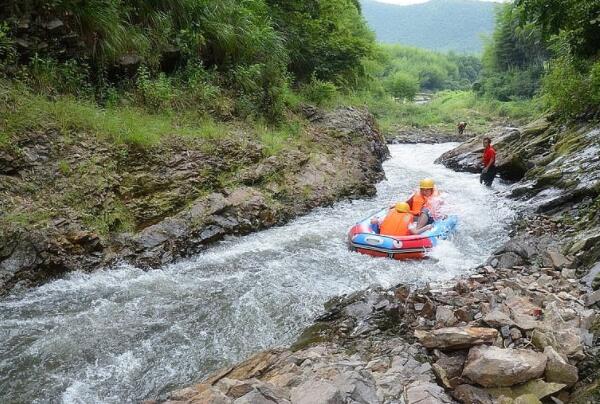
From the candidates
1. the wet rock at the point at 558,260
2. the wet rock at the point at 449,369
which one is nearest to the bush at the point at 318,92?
the wet rock at the point at 558,260

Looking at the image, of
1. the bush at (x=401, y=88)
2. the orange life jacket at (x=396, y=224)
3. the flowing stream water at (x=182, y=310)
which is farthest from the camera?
the bush at (x=401, y=88)

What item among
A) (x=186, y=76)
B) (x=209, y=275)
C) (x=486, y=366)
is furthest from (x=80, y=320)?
(x=186, y=76)

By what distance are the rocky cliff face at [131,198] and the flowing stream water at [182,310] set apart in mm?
331

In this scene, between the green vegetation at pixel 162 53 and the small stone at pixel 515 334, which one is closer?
the small stone at pixel 515 334

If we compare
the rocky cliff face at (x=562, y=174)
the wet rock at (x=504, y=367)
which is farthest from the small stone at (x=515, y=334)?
the rocky cliff face at (x=562, y=174)

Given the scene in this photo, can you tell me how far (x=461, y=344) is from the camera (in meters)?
4.10

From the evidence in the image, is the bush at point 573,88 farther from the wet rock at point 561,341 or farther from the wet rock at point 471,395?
the wet rock at point 471,395

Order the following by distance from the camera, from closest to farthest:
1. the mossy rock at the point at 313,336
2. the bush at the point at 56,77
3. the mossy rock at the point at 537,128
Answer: the mossy rock at the point at 313,336 → the bush at the point at 56,77 → the mossy rock at the point at 537,128

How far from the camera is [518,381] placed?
11.9 feet

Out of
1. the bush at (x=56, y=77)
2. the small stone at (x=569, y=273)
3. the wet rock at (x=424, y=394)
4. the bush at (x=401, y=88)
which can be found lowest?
the bush at (x=401, y=88)

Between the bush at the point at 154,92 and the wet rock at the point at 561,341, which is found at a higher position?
the bush at the point at 154,92

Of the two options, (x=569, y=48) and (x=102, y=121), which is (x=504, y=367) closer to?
(x=102, y=121)

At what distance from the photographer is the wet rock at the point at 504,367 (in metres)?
3.61

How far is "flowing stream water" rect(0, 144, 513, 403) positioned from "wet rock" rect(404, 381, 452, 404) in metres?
1.66
